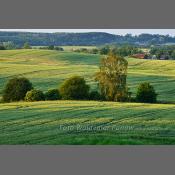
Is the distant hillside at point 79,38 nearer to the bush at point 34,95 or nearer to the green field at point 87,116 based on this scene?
the green field at point 87,116

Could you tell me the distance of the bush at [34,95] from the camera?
12781 mm

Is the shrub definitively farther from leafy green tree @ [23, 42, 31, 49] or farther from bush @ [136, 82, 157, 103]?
bush @ [136, 82, 157, 103]

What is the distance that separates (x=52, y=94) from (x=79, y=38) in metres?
1.80

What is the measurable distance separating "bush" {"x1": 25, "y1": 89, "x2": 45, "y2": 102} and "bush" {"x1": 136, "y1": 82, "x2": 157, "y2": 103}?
2.68 m

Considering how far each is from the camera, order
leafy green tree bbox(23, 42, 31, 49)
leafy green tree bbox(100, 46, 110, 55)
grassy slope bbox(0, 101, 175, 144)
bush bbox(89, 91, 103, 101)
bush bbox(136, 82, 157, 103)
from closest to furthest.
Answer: grassy slope bbox(0, 101, 175, 144), bush bbox(136, 82, 157, 103), bush bbox(89, 91, 103, 101), leafy green tree bbox(100, 46, 110, 55), leafy green tree bbox(23, 42, 31, 49)

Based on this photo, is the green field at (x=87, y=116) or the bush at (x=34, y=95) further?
the bush at (x=34, y=95)

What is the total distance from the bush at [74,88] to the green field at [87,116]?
→ 15 centimetres

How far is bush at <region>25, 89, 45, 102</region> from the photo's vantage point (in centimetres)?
1278

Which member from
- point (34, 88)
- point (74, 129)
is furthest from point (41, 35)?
point (74, 129)

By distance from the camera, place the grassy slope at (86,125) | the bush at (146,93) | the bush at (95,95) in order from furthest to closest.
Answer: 1. the bush at (95,95)
2. the bush at (146,93)
3. the grassy slope at (86,125)

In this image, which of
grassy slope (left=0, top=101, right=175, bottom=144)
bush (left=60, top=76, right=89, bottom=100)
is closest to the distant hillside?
bush (left=60, top=76, right=89, bottom=100)

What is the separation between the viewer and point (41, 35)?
42.7 feet

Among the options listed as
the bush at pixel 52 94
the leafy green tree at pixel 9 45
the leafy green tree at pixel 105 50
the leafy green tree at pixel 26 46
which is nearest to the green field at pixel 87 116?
the bush at pixel 52 94

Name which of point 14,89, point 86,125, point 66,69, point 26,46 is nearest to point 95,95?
point 86,125
